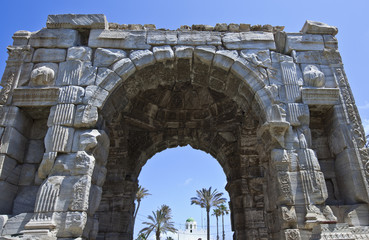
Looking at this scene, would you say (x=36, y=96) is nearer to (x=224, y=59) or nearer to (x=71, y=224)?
(x=71, y=224)

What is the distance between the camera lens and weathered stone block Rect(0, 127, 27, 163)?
5.06 m

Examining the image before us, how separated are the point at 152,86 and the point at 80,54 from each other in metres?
1.78

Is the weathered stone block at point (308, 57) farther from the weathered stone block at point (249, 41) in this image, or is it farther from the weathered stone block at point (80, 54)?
the weathered stone block at point (80, 54)

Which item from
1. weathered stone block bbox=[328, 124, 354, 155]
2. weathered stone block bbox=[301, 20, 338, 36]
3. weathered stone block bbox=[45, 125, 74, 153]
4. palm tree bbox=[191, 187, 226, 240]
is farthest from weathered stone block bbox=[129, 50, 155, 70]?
palm tree bbox=[191, 187, 226, 240]

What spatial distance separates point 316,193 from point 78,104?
4.74m

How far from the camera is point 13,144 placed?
17.0ft

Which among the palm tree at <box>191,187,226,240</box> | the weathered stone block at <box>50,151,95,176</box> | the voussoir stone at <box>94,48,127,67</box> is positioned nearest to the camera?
the weathered stone block at <box>50,151,95,176</box>

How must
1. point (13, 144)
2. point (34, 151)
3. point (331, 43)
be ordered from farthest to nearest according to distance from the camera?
point (331, 43)
point (34, 151)
point (13, 144)

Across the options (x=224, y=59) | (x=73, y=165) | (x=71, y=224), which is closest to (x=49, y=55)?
(x=73, y=165)

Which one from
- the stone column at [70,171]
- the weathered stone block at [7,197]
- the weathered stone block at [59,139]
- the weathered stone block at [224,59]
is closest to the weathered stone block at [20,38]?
the stone column at [70,171]

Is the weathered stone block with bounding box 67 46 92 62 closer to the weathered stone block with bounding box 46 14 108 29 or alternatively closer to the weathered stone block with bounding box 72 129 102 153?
the weathered stone block with bounding box 46 14 108 29

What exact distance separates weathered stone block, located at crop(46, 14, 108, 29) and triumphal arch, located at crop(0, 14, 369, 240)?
0.02 m

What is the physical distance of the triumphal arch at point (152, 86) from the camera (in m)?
4.65

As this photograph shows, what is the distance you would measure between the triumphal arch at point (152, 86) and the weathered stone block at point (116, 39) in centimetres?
3
